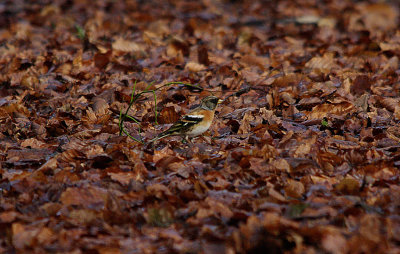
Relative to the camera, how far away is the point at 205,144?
524 centimetres

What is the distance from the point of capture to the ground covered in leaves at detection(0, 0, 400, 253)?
355cm

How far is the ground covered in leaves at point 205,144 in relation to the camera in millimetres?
3547

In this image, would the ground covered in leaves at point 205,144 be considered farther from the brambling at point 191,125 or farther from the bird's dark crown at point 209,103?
the bird's dark crown at point 209,103

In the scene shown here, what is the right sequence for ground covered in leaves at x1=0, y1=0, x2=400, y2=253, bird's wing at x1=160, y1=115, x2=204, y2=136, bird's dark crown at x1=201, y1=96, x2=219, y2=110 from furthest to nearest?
1. bird's dark crown at x1=201, y1=96, x2=219, y2=110
2. bird's wing at x1=160, y1=115, x2=204, y2=136
3. ground covered in leaves at x1=0, y1=0, x2=400, y2=253

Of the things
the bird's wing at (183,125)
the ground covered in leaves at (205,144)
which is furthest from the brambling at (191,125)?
the ground covered in leaves at (205,144)

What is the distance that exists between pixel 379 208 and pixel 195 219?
135cm

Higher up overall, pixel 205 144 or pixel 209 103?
pixel 209 103

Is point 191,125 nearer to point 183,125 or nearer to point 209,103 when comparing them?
point 183,125

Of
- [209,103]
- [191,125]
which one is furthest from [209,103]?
[191,125]

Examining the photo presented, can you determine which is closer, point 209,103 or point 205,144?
point 205,144

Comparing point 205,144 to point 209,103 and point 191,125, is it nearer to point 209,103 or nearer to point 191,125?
point 191,125

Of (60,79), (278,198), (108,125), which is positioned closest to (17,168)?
(108,125)

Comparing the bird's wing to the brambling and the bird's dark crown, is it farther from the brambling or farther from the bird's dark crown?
the bird's dark crown

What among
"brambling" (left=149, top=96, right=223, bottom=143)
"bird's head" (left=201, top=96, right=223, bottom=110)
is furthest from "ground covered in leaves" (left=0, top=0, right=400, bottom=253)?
"bird's head" (left=201, top=96, right=223, bottom=110)
